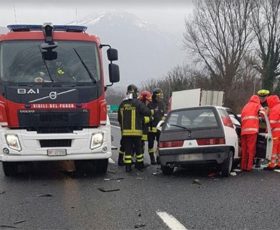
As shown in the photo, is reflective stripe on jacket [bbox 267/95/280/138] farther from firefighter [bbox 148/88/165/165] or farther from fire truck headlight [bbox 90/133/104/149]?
fire truck headlight [bbox 90/133/104/149]

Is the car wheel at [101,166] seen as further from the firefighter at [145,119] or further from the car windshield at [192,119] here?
the car windshield at [192,119]

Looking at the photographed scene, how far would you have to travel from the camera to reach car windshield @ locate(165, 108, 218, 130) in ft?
33.8

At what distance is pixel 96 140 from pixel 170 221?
12.4 feet

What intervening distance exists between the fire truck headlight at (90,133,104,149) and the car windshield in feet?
4.68

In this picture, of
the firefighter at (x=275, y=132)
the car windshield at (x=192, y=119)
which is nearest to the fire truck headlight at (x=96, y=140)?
the car windshield at (x=192, y=119)

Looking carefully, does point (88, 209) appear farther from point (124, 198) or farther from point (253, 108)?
point (253, 108)

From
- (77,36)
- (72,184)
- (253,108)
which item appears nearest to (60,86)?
(77,36)

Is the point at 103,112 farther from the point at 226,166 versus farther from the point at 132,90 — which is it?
the point at 226,166

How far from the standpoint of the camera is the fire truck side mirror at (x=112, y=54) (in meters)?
10.4

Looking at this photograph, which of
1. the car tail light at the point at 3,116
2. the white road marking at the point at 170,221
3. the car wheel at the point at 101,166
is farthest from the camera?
the car wheel at the point at 101,166

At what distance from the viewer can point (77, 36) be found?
34.0 ft

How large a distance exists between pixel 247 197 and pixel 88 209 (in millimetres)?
2507

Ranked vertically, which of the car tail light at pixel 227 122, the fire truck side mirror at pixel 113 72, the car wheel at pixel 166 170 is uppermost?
the fire truck side mirror at pixel 113 72

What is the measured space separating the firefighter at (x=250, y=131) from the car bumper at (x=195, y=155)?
1.06 m
